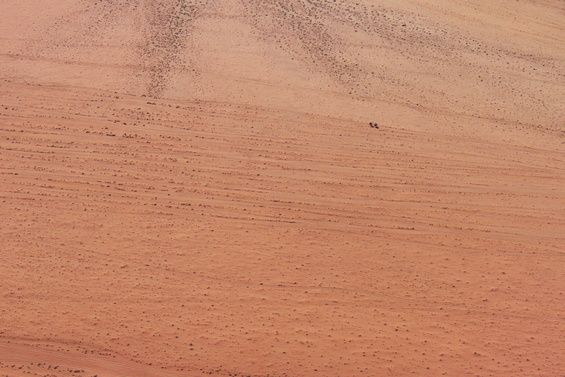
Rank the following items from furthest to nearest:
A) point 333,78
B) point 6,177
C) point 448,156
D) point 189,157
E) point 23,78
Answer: point 333,78 → point 23,78 → point 448,156 → point 189,157 → point 6,177

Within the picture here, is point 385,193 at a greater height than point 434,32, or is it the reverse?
point 434,32

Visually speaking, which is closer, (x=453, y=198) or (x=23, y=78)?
(x=453, y=198)

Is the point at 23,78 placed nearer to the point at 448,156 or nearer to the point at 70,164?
the point at 70,164

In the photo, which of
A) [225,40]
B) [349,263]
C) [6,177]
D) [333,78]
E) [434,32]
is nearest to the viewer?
[349,263]

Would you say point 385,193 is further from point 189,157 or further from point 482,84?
point 482,84

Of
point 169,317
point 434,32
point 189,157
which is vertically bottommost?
point 169,317

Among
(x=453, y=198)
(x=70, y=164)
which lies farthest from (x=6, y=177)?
(x=453, y=198)
